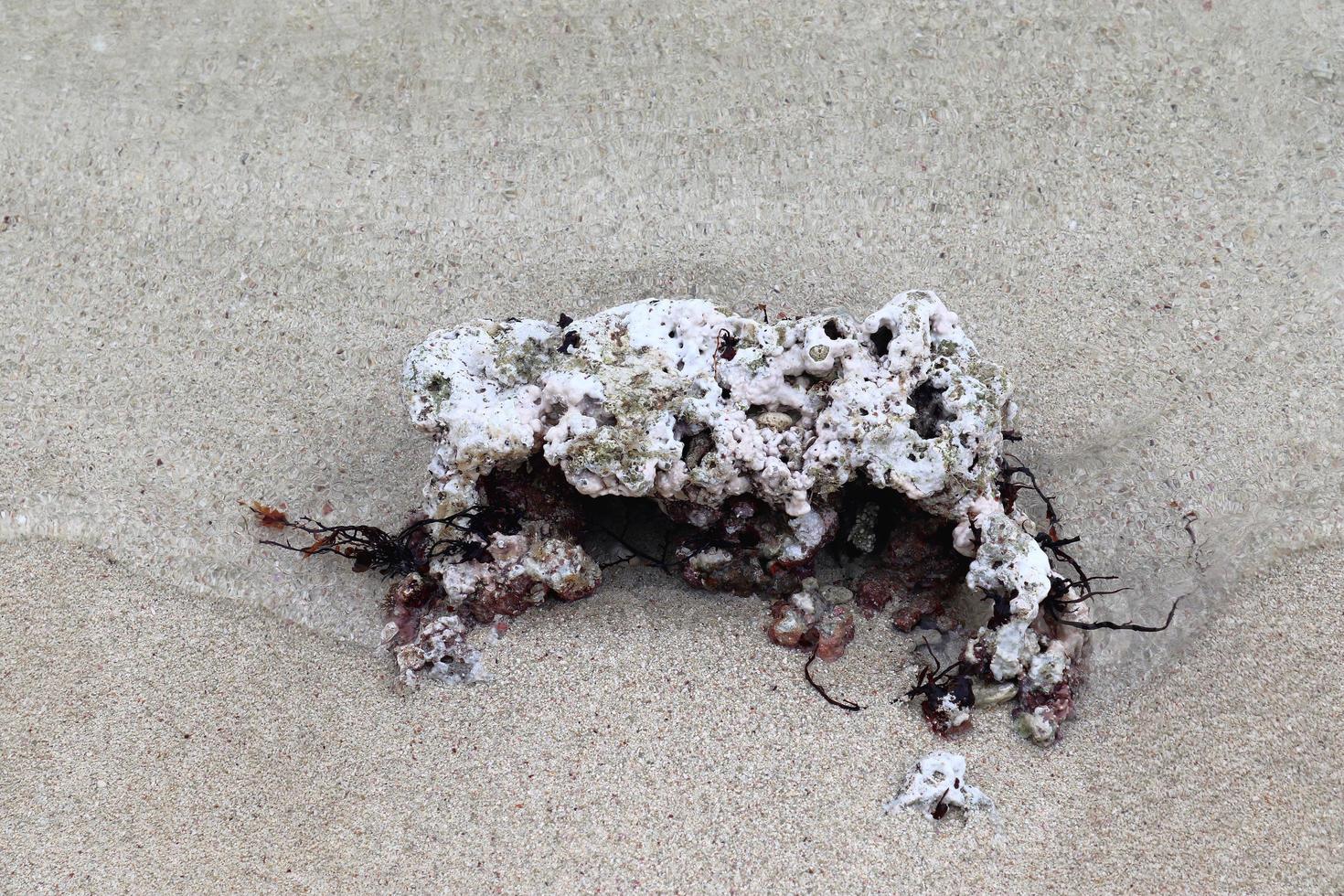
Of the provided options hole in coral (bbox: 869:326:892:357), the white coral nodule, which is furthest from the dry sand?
hole in coral (bbox: 869:326:892:357)

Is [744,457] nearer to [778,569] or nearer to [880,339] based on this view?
[778,569]

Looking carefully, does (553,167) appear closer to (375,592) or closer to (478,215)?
(478,215)

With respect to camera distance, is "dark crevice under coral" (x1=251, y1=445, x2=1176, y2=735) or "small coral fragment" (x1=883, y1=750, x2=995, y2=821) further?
"dark crevice under coral" (x1=251, y1=445, x2=1176, y2=735)

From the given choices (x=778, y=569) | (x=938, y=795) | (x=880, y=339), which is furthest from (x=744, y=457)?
(x=938, y=795)

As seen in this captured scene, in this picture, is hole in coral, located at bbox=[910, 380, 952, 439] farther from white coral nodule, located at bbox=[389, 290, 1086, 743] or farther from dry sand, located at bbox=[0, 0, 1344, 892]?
dry sand, located at bbox=[0, 0, 1344, 892]

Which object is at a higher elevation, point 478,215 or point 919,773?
point 478,215

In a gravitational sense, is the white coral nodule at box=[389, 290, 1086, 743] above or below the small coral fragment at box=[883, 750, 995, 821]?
above

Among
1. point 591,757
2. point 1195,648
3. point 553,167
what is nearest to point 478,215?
point 553,167
